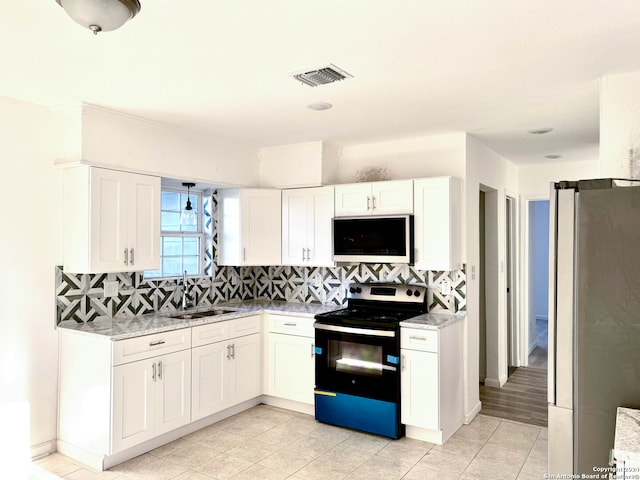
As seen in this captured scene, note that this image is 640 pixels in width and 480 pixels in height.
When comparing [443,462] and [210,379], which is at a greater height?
[210,379]

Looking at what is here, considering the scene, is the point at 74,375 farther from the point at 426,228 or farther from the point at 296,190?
the point at 426,228

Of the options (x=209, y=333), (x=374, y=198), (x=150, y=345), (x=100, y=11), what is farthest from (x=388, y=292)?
(x=100, y=11)

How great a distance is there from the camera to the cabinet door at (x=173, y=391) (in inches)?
136

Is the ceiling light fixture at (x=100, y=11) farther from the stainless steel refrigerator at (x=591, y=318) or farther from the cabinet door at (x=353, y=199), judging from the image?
the cabinet door at (x=353, y=199)

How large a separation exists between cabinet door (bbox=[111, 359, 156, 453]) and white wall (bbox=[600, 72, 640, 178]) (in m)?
3.18

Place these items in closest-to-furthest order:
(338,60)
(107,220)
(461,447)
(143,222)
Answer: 1. (338,60)
2. (107,220)
3. (461,447)
4. (143,222)

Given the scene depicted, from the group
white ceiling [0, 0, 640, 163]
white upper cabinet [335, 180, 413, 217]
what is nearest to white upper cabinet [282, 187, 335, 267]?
white upper cabinet [335, 180, 413, 217]

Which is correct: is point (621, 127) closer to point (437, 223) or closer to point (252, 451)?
point (437, 223)

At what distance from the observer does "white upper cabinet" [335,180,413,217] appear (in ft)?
13.2

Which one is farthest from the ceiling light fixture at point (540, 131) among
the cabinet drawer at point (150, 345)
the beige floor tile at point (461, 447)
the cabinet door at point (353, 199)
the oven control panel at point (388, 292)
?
the cabinet drawer at point (150, 345)

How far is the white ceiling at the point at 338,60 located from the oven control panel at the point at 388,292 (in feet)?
4.60

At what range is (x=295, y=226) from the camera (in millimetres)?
4633

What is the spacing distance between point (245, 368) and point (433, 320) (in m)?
1.69

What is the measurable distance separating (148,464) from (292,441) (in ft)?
3.39
